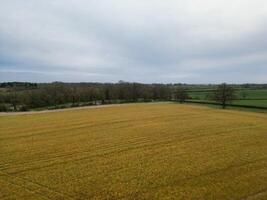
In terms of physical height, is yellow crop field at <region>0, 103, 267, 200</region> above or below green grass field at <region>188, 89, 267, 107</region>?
below

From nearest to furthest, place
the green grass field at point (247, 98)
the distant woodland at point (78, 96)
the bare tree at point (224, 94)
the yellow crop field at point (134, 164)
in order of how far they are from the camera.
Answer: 1. the yellow crop field at point (134, 164)
2. the bare tree at point (224, 94)
3. the green grass field at point (247, 98)
4. the distant woodland at point (78, 96)

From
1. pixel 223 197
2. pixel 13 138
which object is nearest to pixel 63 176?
pixel 223 197

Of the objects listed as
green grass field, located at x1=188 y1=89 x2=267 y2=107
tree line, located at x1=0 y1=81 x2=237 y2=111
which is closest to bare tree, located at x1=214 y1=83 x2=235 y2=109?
tree line, located at x1=0 y1=81 x2=237 y2=111

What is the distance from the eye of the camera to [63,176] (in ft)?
71.3

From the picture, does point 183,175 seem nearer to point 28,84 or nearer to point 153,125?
point 153,125

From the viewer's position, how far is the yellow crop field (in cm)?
1856

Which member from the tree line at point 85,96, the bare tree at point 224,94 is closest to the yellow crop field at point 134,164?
the bare tree at point 224,94

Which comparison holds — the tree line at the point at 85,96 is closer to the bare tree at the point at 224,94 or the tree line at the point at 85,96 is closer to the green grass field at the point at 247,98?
the bare tree at the point at 224,94

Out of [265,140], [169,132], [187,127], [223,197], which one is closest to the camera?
[223,197]

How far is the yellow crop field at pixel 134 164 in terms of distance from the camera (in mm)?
18562

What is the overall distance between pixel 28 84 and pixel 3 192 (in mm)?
185450

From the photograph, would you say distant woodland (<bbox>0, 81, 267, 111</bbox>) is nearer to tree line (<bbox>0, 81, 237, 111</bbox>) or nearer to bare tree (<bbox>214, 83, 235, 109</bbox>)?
tree line (<bbox>0, 81, 237, 111</bbox>)

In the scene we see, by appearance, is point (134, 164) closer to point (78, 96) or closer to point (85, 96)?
point (78, 96)

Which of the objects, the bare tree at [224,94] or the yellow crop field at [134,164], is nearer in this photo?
the yellow crop field at [134,164]
